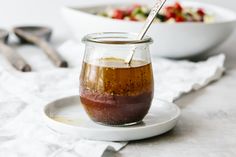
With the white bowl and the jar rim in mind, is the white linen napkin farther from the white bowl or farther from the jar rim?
the jar rim

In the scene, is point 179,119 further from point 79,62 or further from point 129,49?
point 79,62

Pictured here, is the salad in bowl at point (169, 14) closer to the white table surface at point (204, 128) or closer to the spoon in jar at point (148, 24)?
the white table surface at point (204, 128)

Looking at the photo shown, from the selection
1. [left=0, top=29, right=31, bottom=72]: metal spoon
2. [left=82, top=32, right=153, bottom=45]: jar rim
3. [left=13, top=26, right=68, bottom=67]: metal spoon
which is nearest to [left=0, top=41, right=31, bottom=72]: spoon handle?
[left=0, top=29, right=31, bottom=72]: metal spoon

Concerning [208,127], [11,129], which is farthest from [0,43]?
[208,127]

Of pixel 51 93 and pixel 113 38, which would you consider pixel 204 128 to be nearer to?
pixel 113 38

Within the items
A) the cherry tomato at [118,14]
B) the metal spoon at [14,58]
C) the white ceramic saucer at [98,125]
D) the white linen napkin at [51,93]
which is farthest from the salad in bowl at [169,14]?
the white ceramic saucer at [98,125]

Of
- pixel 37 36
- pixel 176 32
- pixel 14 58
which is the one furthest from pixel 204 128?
pixel 37 36

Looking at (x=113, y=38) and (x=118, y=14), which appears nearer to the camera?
(x=113, y=38)
